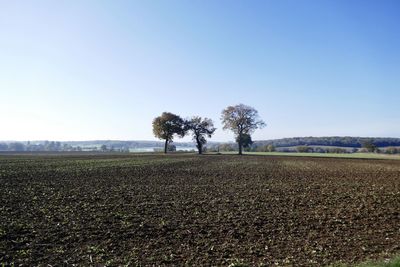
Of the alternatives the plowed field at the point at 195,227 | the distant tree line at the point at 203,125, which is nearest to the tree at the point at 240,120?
the distant tree line at the point at 203,125

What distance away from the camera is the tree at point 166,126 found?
116m

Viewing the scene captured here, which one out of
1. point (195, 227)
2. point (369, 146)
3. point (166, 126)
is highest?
point (166, 126)

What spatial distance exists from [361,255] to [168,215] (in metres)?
8.96

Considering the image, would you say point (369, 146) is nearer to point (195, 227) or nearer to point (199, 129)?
point (199, 129)

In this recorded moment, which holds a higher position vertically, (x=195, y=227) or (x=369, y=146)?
(x=369, y=146)

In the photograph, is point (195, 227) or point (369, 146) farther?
point (369, 146)

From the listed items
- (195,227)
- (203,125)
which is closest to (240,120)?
(203,125)

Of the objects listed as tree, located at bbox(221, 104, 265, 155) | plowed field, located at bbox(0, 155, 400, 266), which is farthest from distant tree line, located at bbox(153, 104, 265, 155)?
plowed field, located at bbox(0, 155, 400, 266)

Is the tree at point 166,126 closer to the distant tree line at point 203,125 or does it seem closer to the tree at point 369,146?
the distant tree line at point 203,125

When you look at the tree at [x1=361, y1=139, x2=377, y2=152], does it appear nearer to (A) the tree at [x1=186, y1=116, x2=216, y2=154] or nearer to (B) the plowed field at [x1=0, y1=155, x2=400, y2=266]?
(A) the tree at [x1=186, y1=116, x2=216, y2=154]

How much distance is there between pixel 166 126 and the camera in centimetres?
11619

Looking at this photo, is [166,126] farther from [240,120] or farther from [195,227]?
[195,227]

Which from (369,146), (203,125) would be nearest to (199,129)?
(203,125)

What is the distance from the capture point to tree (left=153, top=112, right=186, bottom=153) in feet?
381
